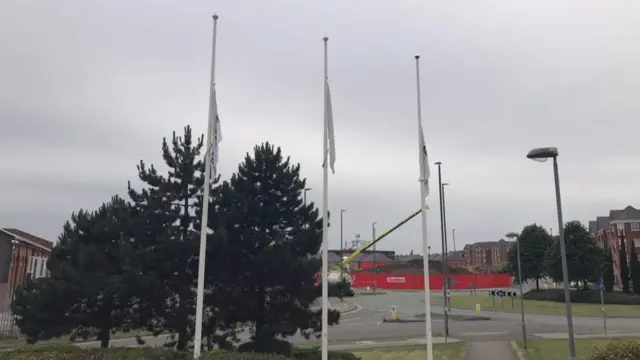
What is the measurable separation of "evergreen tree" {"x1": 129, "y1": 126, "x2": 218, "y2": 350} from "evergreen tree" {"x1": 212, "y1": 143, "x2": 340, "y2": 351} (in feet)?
4.57

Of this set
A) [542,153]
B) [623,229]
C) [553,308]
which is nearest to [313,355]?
[542,153]

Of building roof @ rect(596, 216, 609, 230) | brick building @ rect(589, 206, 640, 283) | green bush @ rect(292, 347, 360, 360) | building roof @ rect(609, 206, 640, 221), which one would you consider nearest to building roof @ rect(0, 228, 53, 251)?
green bush @ rect(292, 347, 360, 360)

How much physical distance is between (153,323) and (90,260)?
3121 millimetres

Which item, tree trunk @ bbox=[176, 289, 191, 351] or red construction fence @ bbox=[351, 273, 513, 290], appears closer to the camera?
tree trunk @ bbox=[176, 289, 191, 351]

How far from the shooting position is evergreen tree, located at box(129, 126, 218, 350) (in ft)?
58.0

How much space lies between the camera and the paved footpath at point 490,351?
2136 cm

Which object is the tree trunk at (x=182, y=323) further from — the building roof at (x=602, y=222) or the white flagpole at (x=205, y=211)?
the building roof at (x=602, y=222)

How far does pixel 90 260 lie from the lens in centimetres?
1836

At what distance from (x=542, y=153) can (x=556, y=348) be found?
12843 millimetres

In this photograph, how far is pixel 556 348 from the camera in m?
23.0

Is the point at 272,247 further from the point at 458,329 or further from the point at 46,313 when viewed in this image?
the point at 458,329

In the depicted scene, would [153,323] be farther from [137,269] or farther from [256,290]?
[256,290]

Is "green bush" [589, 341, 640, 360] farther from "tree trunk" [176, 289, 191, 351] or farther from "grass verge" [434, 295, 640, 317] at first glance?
"grass verge" [434, 295, 640, 317]

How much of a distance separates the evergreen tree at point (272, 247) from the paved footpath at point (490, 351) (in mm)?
7431
